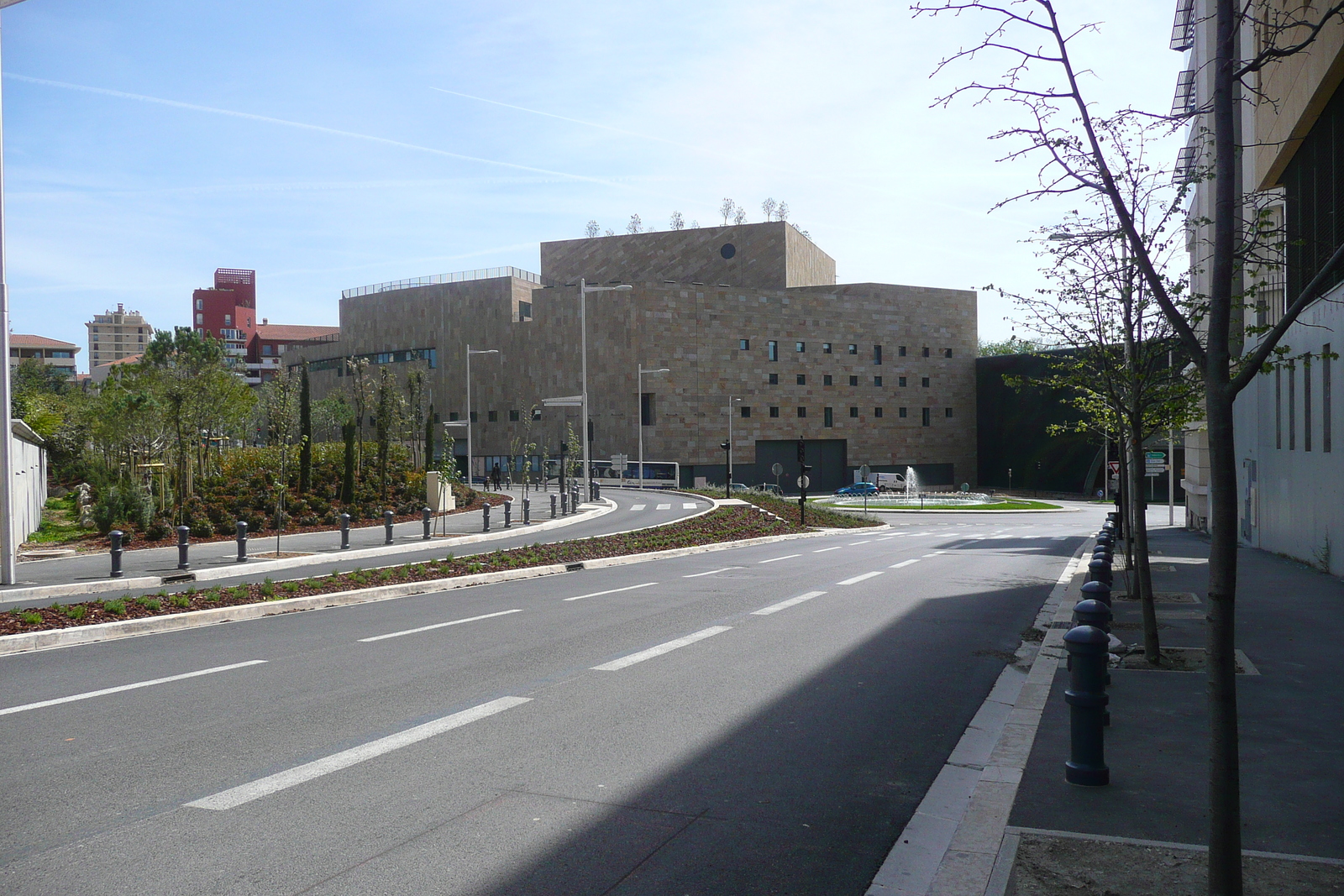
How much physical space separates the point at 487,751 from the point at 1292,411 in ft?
64.6

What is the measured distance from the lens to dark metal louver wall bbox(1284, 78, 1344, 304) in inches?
634

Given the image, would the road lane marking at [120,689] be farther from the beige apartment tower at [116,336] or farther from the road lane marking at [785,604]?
the beige apartment tower at [116,336]

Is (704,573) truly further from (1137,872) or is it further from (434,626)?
(1137,872)

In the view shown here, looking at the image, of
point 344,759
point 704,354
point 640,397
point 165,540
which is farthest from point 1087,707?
point 704,354

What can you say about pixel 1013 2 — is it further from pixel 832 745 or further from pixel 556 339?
pixel 556 339

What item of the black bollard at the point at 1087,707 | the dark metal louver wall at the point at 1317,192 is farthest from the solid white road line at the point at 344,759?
the dark metal louver wall at the point at 1317,192

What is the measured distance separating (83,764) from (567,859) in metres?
3.57

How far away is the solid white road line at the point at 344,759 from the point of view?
17.7ft

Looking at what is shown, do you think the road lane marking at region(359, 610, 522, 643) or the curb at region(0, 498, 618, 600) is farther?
the curb at region(0, 498, 618, 600)

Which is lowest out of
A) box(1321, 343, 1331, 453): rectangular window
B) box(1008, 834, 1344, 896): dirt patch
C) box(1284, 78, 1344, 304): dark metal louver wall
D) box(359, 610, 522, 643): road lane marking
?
box(359, 610, 522, 643): road lane marking

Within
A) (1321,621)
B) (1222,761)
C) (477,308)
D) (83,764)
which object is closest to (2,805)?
(83,764)

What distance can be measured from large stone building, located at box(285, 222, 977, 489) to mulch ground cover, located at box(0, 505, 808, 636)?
50336 millimetres

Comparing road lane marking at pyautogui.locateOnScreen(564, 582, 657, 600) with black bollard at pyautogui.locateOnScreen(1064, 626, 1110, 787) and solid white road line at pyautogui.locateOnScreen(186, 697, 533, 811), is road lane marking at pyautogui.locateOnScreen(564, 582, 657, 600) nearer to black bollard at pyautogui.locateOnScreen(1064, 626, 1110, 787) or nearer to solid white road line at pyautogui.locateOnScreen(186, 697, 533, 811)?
solid white road line at pyautogui.locateOnScreen(186, 697, 533, 811)

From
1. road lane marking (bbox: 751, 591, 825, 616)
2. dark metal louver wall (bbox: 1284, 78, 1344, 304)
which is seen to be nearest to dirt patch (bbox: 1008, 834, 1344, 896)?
road lane marking (bbox: 751, 591, 825, 616)
